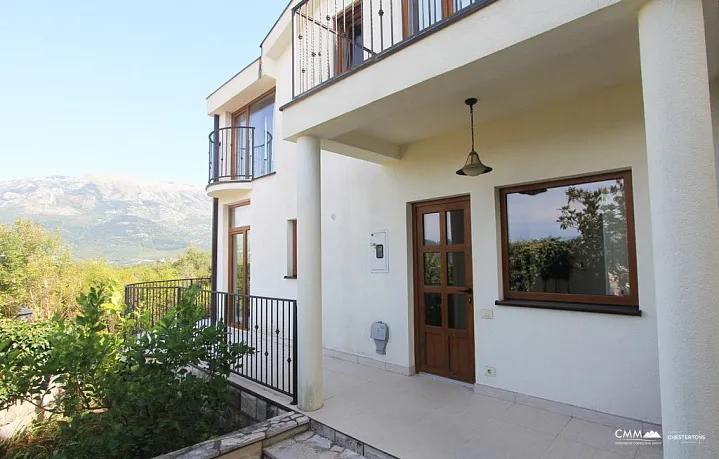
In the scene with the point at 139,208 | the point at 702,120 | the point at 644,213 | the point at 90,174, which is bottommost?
the point at 644,213

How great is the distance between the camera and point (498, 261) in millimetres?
3865

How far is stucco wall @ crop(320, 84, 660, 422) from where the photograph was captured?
304 centimetres

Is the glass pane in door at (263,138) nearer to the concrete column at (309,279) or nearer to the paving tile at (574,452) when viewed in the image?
the concrete column at (309,279)

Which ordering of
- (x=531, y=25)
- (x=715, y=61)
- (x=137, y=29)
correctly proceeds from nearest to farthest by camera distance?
(x=531, y=25) → (x=715, y=61) → (x=137, y=29)

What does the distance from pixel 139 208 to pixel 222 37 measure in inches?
2115

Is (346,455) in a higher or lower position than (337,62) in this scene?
lower

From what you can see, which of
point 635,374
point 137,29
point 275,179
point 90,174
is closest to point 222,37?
point 137,29

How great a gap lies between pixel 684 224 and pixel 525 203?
2315 mm

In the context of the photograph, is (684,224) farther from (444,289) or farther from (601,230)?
(444,289)

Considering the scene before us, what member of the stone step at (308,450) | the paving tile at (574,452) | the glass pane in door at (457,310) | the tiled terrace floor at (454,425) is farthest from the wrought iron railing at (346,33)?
the paving tile at (574,452)

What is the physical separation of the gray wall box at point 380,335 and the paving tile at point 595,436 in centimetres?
227

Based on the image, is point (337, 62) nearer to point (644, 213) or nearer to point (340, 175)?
point (340, 175)

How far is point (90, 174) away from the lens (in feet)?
245

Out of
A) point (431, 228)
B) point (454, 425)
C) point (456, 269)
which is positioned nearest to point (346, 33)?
point (431, 228)
